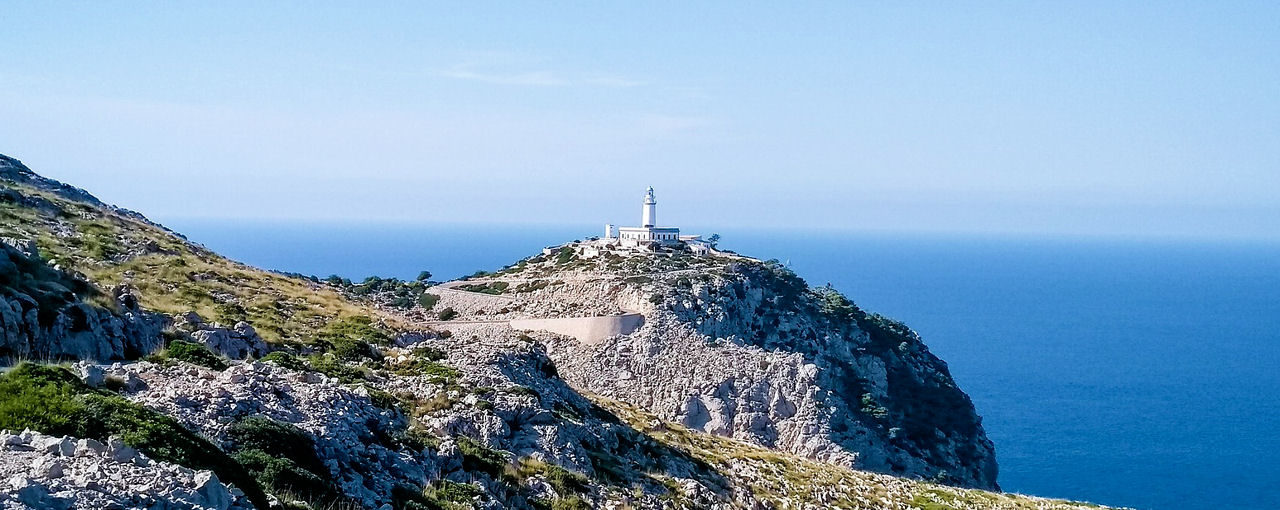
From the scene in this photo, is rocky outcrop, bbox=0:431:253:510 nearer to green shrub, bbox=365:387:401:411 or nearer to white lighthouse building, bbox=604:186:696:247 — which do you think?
green shrub, bbox=365:387:401:411

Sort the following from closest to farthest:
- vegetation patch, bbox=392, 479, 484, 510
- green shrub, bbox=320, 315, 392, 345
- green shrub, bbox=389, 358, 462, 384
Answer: vegetation patch, bbox=392, 479, 484, 510 < green shrub, bbox=389, 358, 462, 384 < green shrub, bbox=320, 315, 392, 345

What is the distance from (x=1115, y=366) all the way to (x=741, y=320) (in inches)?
2771

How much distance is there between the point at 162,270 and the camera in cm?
3238

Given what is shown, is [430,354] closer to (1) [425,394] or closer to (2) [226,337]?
(1) [425,394]

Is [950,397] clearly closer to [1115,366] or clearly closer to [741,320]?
[741,320]

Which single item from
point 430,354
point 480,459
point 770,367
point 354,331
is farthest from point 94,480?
point 770,367

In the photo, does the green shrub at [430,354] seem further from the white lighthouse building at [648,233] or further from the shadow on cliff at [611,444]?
the white lighthouse building at [648,233]

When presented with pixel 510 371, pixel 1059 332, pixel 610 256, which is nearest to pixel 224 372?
pixel 510 371

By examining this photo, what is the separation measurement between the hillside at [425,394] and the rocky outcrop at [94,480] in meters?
0.03

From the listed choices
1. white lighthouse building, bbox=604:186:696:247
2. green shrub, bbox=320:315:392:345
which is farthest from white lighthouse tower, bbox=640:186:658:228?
green shrub, bbox=320:315:392:345

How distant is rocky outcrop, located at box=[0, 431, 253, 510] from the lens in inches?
316

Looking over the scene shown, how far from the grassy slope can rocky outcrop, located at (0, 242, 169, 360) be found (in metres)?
3.01

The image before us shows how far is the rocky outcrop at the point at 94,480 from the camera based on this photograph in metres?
8.03

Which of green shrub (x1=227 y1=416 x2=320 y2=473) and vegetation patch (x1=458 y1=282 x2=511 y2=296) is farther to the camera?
vegetation patch (x1=458 y1=282 x2=511 y2=296)
